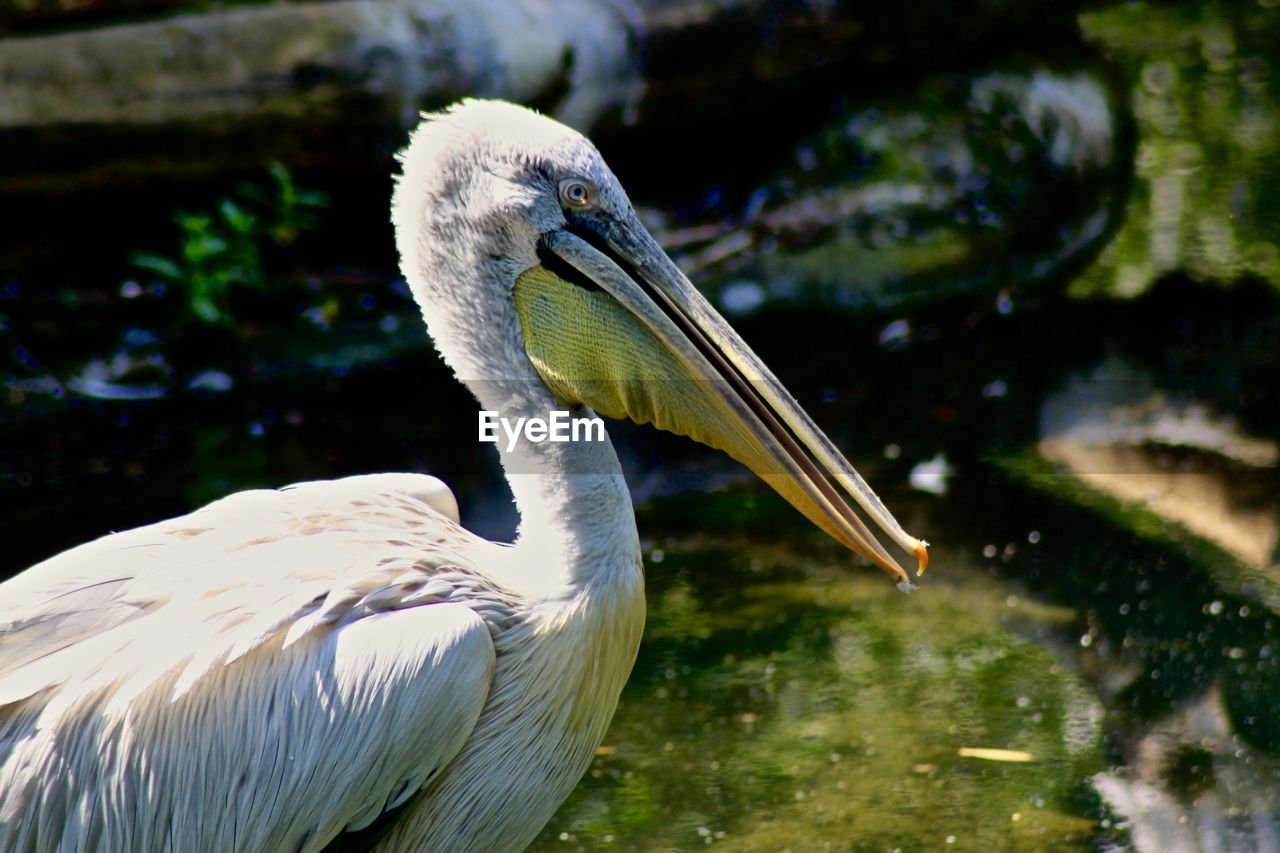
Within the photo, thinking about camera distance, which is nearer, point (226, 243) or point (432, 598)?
point (432, 598)

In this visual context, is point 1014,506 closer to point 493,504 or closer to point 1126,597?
point 1126,597

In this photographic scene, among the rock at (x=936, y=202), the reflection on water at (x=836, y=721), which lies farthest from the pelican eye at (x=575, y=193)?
the rock at (x=936, y=202)

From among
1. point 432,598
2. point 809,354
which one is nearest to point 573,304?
point 432,598

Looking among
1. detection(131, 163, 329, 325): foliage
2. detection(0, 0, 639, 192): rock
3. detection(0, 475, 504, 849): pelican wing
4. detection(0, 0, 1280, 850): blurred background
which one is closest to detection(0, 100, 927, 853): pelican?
detection(0, 475, 504, 849): pelican wing

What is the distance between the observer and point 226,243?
6.03 metres

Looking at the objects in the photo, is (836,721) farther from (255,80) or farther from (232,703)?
(255,80)

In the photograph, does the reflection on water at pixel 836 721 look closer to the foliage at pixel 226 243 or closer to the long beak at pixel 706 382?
the long beak at pixel 706 382

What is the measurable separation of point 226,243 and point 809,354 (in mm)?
2442

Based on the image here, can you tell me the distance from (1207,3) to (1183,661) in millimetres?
7088

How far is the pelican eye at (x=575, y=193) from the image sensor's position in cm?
259

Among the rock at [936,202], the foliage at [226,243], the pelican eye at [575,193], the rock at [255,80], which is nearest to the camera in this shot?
the pelican eye at [575,193]

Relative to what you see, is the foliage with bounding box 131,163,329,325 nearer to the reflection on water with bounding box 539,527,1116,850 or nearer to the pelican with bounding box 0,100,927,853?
the reflection on water with bounding box 539,527,1116,850

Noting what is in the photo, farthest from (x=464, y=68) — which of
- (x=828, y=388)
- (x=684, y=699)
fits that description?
(x=684, y=699)

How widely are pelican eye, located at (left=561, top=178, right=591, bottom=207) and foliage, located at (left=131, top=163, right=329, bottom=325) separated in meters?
3.57
